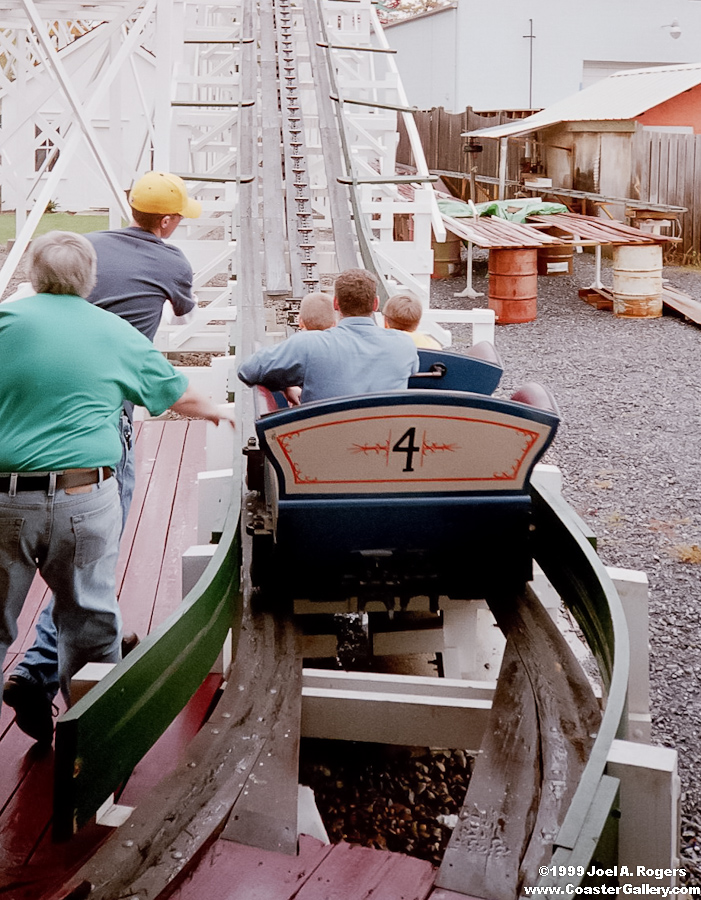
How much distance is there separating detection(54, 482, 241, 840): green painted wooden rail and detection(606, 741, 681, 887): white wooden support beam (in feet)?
3.31

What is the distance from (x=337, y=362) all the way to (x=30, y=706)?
1.43 meters

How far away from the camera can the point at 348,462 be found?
292cm

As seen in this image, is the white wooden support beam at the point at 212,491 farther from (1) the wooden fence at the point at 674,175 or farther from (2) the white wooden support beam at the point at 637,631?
(1) the wooden fence at the point at 674,175

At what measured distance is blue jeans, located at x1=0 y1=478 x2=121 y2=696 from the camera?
255 centimetres

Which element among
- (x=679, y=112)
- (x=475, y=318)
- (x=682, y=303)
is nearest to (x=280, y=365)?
(x=475, y=318)

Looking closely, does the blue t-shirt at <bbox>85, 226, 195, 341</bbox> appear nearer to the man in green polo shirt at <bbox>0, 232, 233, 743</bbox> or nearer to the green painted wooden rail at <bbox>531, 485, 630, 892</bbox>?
the man in green polo shirt at <bbox>0, 232, 233, 743</bbox>

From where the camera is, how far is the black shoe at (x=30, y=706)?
115 inches

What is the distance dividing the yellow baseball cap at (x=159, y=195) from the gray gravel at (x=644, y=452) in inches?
99.4

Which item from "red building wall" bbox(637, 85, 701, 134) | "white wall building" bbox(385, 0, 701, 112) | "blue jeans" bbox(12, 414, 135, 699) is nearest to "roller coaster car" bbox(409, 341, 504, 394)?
"blue jeans" bbox(12, 414, 135, 699)

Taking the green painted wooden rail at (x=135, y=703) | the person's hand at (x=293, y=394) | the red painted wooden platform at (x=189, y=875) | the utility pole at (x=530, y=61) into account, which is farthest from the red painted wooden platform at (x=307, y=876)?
the utility pole at (x=530, y=61)

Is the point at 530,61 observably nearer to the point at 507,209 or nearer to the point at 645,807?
the point at 507,209

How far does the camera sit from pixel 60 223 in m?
20.2

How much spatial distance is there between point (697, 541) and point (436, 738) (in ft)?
9.88

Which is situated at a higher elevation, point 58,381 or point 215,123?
point 215,123
